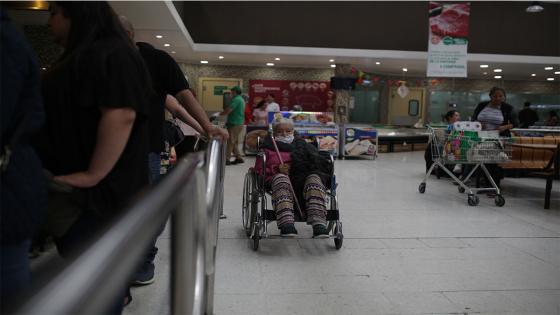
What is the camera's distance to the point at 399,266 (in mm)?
3766

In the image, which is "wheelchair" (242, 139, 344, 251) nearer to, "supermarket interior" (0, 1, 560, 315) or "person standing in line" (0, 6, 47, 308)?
"supermarket interior" (0, 1, 560, 315)

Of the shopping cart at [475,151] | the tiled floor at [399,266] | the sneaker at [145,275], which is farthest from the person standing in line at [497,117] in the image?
the sneaker at [145,275]

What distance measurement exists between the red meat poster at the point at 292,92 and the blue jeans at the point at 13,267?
16456 mm

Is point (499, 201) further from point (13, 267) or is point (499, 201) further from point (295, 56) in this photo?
point (295, 56)

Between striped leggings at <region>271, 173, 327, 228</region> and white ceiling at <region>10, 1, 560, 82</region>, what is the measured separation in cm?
611

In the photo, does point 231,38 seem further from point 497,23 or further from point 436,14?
point 497,23

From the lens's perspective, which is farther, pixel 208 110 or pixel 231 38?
pixel 208 110

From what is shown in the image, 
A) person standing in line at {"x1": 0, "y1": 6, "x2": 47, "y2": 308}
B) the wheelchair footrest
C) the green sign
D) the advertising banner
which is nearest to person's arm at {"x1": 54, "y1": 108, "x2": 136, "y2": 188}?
person standing in line at {"x1": 0, "y1": 6, "x2": 47, "y2": 308}

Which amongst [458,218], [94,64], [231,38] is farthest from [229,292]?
[231,38]

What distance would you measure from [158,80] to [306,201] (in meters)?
1.79

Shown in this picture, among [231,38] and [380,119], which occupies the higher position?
[231,38]

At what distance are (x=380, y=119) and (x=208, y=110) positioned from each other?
282 inches

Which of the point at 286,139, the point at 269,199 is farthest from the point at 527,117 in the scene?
the point at 286,139

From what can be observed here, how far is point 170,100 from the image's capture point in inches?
137
